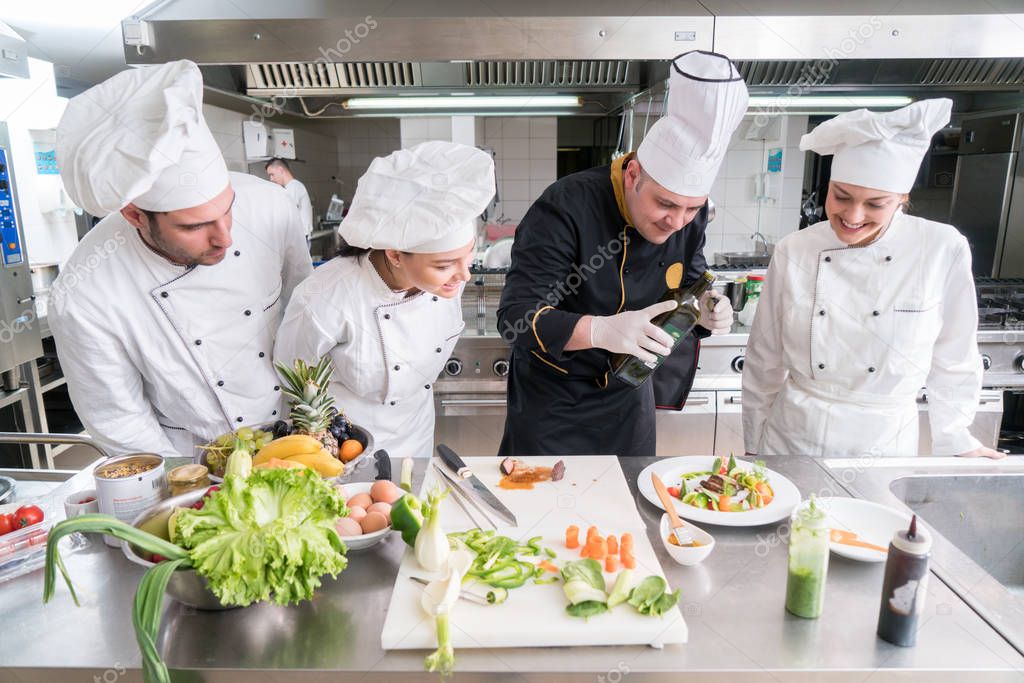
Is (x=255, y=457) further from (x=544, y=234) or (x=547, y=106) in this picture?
(x=547, y=106)

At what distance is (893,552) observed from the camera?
38.2 inches

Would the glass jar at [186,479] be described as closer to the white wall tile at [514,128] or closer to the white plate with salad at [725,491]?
the white plate with salad at [725,491]

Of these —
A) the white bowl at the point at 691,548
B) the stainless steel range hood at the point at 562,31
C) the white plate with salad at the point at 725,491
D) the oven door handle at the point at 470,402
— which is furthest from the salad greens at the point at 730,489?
the stainless steel range hood at the point at 562,31

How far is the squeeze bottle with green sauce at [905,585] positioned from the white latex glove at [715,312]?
93cm

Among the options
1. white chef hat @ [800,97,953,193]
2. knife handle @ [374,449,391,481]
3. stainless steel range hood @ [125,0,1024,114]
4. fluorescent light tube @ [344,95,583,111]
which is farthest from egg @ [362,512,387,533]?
fluorescent light tube @ [344,95,583,111]

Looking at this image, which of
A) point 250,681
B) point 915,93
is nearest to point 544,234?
point 250,681

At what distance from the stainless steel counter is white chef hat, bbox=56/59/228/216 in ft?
2.69

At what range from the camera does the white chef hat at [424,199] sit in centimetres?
159

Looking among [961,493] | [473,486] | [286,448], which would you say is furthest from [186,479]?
[961,493]

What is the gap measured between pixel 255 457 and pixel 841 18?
120 inches

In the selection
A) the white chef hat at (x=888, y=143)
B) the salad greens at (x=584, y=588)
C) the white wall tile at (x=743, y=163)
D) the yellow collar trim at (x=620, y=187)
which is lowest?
the salad greens at (x=584, y=588)

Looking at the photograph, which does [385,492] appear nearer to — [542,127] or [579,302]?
[579,302]

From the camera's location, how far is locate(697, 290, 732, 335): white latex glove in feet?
6.06

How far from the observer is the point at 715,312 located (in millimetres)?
1848
